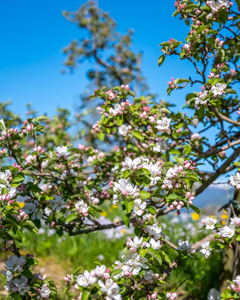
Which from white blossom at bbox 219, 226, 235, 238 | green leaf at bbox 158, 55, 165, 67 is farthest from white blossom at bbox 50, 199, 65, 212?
green leaf at bbox 158, 55, 165, 67

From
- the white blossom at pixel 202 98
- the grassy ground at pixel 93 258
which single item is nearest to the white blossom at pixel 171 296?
the white blossom at pixel 202 98

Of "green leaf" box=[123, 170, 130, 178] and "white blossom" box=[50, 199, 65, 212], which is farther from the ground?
"white blossom" box=[50, 199, 65, 212]

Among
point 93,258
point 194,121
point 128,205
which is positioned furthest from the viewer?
point 93,258

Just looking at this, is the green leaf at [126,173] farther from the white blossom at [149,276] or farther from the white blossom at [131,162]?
the white blossom at [149,276]

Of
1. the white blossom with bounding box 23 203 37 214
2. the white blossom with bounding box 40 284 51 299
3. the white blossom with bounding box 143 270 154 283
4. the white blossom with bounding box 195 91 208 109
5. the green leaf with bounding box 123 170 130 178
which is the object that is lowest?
the white blossom with bounding box 143 270 154 283

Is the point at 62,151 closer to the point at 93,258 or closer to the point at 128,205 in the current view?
the point at 128,205

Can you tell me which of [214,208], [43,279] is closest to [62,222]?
[43,279]

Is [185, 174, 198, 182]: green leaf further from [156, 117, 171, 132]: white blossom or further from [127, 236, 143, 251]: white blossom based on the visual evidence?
[156, 117, 171, 132]: white blossom

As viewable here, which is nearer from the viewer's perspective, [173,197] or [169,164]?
[173,197]

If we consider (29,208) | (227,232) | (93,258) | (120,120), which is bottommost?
(227,232)

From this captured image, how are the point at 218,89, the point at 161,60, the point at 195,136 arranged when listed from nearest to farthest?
the point at 218,89 < the point at 161,60 < the point at 195,136

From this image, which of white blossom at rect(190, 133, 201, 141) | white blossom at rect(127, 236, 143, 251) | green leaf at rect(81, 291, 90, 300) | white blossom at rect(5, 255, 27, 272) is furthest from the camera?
white blossom at rect(190, 133, 201, 141)

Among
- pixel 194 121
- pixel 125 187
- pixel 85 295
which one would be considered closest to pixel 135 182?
pixel 125 187

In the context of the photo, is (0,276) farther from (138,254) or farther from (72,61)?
(72,61)
